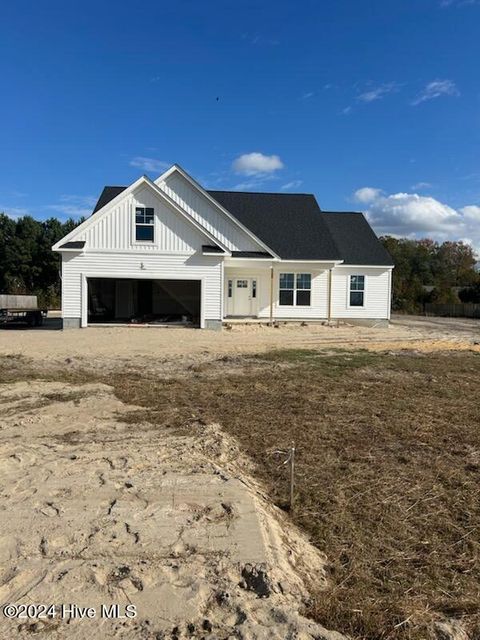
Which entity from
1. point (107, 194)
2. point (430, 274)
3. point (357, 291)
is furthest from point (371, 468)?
point (430, 274)

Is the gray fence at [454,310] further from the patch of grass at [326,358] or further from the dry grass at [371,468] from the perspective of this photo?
the dry grass at [371,468]

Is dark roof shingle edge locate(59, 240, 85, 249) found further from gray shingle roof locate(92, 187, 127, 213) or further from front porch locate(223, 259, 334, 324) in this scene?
front porch locate(223, 259, 334, 324)

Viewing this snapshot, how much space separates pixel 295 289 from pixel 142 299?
9.05 meters

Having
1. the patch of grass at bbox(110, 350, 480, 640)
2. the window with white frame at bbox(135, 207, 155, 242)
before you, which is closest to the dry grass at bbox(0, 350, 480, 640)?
the patch of grass at bbox(110, 350, 480, 640)

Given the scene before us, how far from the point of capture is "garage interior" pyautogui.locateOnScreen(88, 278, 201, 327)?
26.1 metres

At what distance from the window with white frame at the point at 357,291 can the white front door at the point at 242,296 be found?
17.3 ft

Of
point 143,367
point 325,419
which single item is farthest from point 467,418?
point 143,367

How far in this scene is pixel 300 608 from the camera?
2.85m

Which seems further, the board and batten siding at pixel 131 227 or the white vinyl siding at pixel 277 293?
the white vinyl siding at pixel 277 293

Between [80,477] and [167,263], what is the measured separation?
16.9 m

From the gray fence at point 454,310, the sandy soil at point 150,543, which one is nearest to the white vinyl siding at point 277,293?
the sandy soil at point 150,543

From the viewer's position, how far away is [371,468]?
5105mm

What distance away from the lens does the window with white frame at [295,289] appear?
24.6 meters

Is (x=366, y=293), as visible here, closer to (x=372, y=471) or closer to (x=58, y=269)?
(x=372, y=471)
